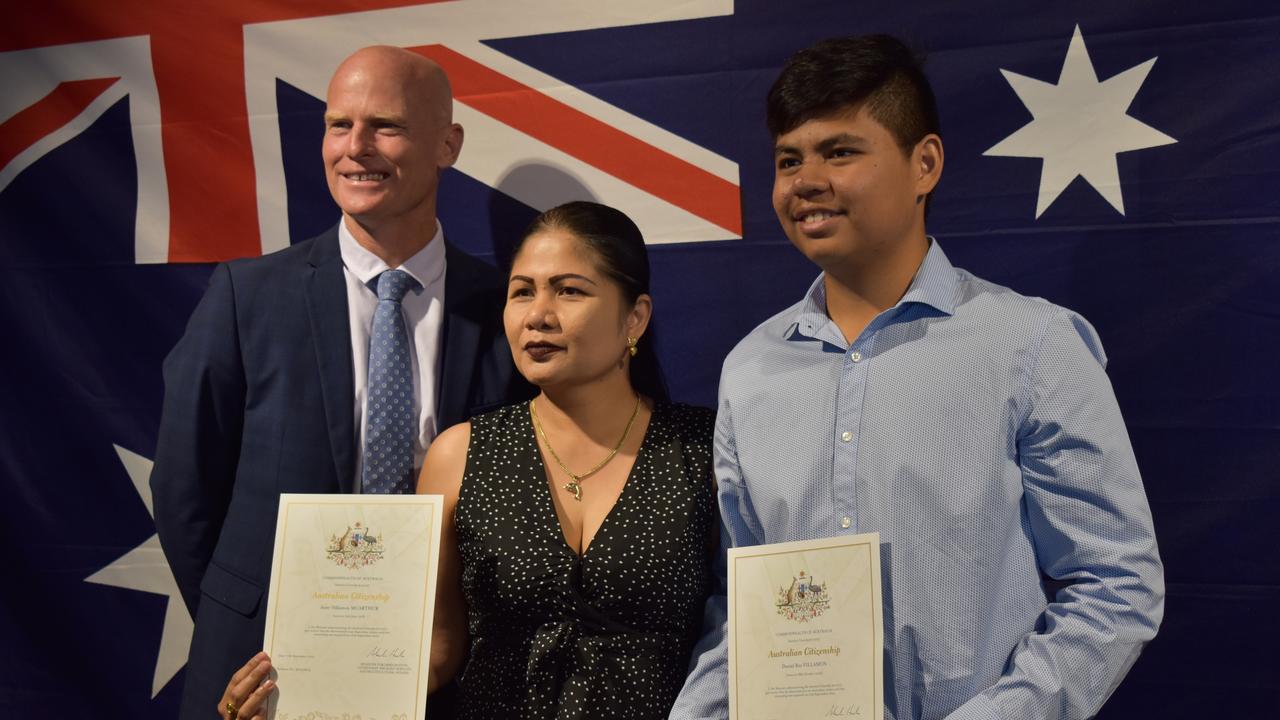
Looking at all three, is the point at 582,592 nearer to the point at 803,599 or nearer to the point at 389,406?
the point at 803,599

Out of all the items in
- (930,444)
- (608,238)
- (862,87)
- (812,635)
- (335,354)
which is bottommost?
(812,635)

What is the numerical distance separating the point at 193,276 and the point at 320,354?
87 cm

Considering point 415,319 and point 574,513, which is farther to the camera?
point 415,319

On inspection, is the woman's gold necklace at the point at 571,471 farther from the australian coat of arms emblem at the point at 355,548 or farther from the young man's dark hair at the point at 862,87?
the young man's dark hair at the point at 862,87

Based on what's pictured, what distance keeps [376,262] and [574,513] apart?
68 centimetres

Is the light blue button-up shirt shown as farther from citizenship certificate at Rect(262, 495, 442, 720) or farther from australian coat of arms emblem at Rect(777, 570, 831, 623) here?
citizenship certificate at Rect(262, 495, 442, 720)

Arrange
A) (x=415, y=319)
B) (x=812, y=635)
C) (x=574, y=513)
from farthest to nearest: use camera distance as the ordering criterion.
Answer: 1. (x=415, y=319)
2. (x=574, y=513)
3. (x=812, y=635)

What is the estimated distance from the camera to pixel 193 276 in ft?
9.09

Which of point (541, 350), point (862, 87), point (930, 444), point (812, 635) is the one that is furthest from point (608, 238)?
point (812, 635)

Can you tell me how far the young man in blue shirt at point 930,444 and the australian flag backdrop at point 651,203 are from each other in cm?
68

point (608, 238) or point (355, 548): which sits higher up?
point (608, 238)

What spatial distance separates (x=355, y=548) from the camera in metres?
1.78

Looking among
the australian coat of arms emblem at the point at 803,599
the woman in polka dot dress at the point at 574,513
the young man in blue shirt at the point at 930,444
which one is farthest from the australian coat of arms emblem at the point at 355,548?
the australian coat of arms emblem at the point at 803,599

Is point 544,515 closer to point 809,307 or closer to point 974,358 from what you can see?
point 809,307
